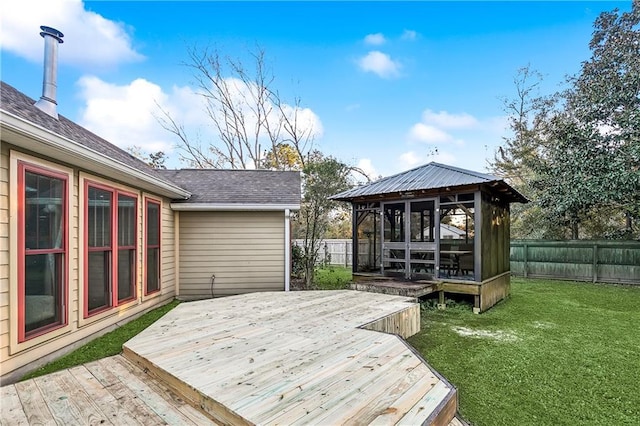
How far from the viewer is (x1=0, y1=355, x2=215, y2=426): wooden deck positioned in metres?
2.04

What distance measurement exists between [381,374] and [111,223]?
4126mm

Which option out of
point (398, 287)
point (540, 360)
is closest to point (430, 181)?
point (398, 287)

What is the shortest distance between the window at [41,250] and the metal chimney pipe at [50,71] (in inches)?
55.0

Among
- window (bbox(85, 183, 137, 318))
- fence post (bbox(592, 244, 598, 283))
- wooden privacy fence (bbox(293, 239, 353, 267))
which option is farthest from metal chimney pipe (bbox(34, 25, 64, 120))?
fence post (bbox(592, 244, 598, 283))

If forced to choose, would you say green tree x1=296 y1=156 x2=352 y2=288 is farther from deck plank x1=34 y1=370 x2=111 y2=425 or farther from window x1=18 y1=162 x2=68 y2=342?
deck plank x1=34 y1=370 x2=111 y2=425

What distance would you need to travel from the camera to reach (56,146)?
3.14 m

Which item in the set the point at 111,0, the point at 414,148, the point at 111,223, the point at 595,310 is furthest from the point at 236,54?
the point at 595,310

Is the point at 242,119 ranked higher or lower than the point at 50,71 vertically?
higher

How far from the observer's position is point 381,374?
8.01 ft

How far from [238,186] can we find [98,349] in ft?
14.9

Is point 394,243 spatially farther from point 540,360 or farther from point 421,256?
point 540,360

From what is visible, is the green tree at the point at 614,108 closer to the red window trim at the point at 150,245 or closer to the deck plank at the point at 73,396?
the red window trim at the point at 150,245

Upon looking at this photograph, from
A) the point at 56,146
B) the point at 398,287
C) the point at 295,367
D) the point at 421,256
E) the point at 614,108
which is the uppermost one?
the point at 614,108

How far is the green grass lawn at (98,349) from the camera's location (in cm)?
323
